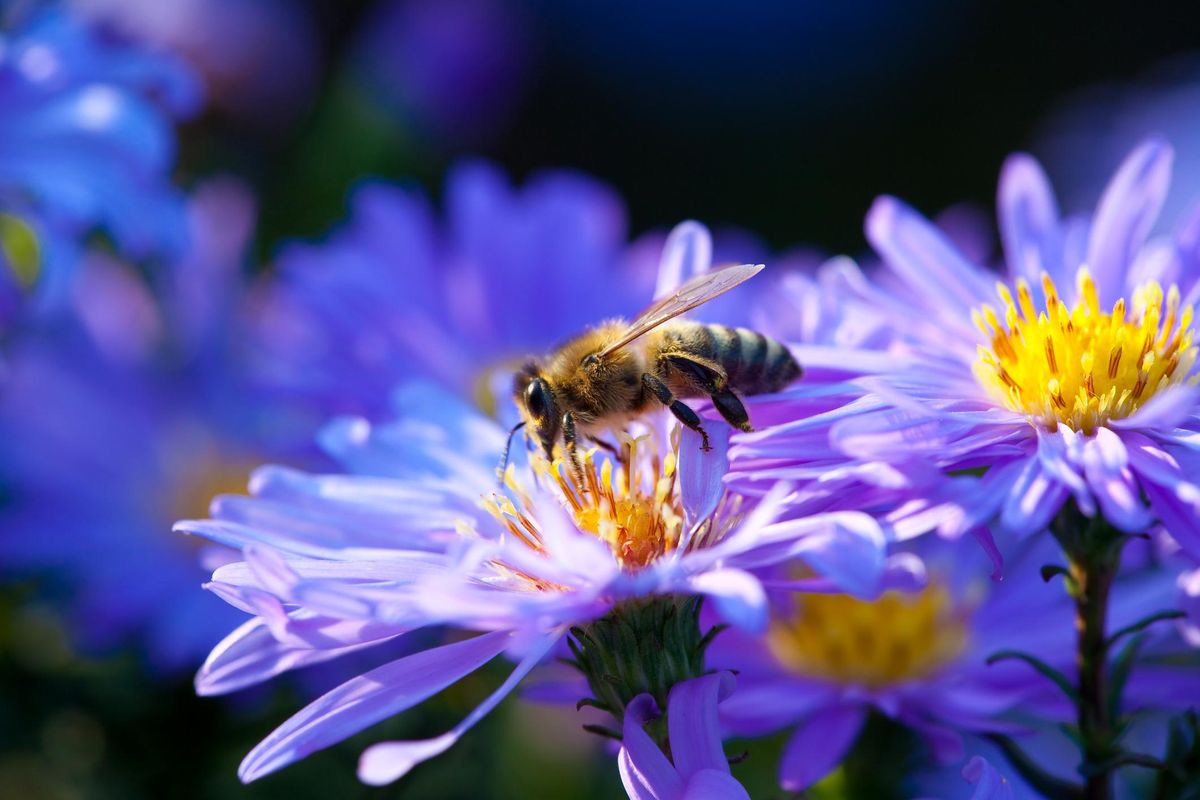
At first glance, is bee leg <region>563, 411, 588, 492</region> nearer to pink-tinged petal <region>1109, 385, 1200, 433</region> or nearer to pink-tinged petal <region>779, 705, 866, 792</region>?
pink-tinged petal <region>779, 705, 866, 792</region>

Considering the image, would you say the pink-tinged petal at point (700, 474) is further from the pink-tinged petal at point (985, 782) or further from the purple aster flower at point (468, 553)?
the pink-tinged petal at point (985, 782)

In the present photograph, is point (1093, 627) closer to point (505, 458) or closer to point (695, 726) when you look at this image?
point (695, 726)

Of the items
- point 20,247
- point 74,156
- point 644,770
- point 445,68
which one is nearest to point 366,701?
point 644,770

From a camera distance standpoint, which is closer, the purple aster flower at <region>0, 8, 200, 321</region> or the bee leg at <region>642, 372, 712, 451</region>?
the bee leg at <region>642, 372, 712, 451</region>

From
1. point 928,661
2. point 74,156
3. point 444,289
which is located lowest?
point 928,661

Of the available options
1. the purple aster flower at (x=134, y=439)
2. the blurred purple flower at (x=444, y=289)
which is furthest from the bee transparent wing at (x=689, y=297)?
the purple aster flower at (x=134, y=439)

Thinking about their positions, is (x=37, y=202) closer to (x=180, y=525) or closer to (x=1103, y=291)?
(x=180, y=525)

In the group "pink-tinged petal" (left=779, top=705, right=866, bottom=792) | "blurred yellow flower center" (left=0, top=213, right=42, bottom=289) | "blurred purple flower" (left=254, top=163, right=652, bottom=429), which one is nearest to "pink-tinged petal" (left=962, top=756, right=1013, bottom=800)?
"pink-tinged petal" (left=779, top=705, right=866, bottom=792)
